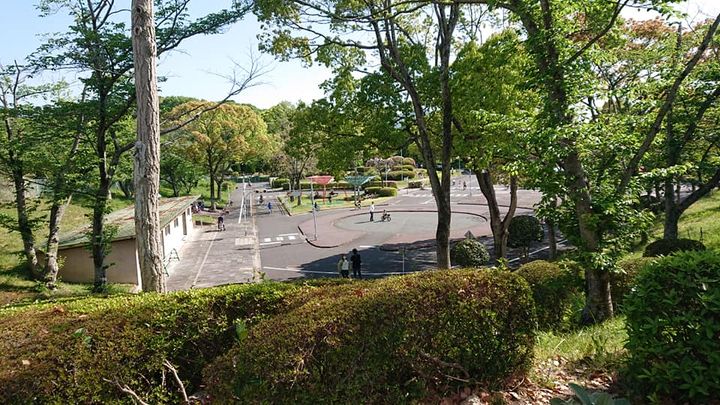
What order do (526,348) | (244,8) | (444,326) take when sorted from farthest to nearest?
1. (244,8)
2. (526,348)
3. (444,326)

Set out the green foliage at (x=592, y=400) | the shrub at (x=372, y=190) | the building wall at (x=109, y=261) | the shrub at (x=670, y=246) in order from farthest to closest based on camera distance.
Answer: the shrub at (x=372, y=190)
the building wall at (x=109, y=261)
the shrub at (x=670, y=246)
the green foliage at (x=592, y=400)

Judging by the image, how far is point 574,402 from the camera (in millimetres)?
2916

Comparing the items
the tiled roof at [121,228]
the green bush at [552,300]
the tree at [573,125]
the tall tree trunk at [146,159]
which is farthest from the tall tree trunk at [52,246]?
the tree at [573,125]

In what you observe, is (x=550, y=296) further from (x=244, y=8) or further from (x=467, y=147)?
(x=244, y=8)

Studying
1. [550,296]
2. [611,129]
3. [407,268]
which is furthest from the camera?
[407,268]

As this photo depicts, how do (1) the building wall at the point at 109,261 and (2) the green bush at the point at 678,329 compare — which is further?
(1) the building wall at the point at 109,261

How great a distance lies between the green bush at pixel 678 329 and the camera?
286 cm

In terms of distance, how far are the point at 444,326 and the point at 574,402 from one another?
1.03 meters

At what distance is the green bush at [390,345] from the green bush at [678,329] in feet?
2.79

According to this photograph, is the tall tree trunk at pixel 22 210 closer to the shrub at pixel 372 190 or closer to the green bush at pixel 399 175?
the shrub at pixel 372 190

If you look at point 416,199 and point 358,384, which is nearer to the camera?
point 358,384

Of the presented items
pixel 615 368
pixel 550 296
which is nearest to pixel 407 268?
pixel 550 296

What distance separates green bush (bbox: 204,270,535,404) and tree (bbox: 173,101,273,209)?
3658cm

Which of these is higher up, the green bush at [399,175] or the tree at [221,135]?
the tree at [221,135]
